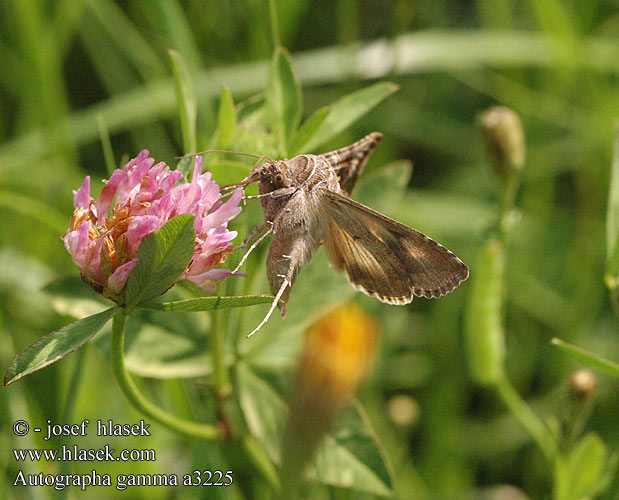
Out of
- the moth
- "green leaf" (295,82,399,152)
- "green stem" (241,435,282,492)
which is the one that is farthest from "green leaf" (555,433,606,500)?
"green leaf" (295,82,399,152)

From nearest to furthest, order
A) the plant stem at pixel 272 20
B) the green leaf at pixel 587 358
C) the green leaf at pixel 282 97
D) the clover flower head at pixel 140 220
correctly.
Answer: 1. the clover flower head at pixel 140 220
2. the green leaf at pixel 587 358
3. the green leaf at pixel 282 97
4. the plant stem at pixel 272 20

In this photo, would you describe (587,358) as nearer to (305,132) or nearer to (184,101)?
(305,132)

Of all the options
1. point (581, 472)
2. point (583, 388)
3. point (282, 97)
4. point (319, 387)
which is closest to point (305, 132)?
point (282, 97)

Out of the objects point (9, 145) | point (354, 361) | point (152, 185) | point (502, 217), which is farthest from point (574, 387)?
point (9, 145)

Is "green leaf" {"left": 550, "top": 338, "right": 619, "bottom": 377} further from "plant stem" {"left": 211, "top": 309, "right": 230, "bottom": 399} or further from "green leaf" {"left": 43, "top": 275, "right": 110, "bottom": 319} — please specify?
"green leaf" {"left": 43, "top": 275, "right": 110, "bottom": 319}

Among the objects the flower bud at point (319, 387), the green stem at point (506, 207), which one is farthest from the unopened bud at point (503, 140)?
the flower bud at point (319, 387)

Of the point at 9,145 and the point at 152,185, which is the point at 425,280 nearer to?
the point at 152,185

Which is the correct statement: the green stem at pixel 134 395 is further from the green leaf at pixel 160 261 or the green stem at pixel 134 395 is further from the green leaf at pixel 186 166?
the green leaf at pixel 186 166
